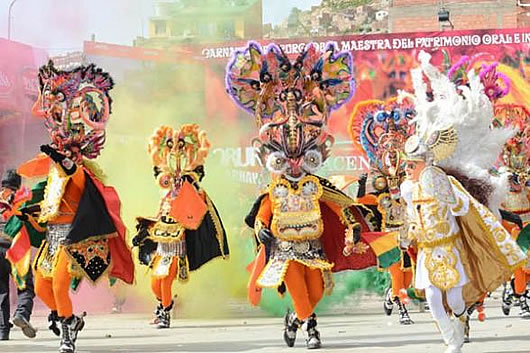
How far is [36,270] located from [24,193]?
2382 mm

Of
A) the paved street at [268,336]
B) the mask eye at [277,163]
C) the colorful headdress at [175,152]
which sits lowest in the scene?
the paved street at [268,336]

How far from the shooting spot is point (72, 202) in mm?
11750

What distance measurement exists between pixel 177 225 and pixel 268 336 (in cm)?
253

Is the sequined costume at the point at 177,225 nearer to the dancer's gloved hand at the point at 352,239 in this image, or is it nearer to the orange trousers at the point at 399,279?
the orange trousers at the point at 399,279

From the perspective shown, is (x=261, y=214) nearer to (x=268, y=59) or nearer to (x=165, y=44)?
(x=268, y=59)

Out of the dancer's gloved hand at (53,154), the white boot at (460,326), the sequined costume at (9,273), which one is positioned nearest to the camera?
the white boot at (460,326)

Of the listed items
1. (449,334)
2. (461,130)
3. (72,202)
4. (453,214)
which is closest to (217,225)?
(72,202)

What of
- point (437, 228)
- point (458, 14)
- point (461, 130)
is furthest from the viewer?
point (458, 14)

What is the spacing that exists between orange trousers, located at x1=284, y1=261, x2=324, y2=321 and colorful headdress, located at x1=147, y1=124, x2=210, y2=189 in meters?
4.02

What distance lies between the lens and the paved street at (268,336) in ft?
39.2

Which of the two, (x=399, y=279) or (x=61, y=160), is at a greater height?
(x=61, y=160)

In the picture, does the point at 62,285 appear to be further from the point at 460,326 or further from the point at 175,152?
the point at 175,152

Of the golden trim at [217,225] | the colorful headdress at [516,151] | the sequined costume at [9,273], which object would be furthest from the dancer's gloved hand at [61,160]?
the colorful headdress at [516,151]

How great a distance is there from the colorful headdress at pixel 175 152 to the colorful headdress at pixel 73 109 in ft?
10.6
